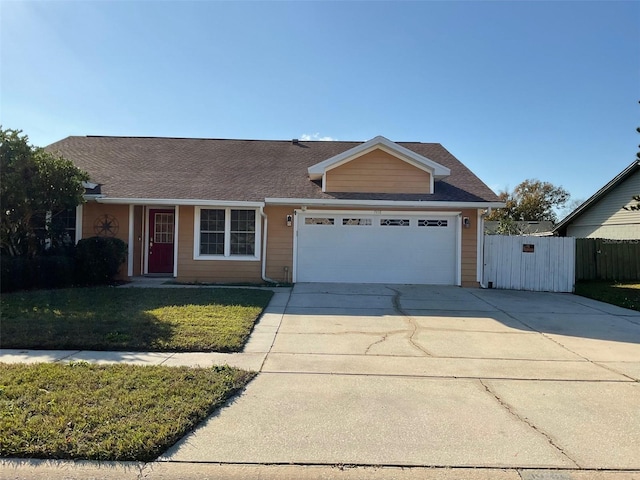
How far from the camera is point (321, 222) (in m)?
12.6

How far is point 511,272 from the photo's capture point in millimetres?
12531

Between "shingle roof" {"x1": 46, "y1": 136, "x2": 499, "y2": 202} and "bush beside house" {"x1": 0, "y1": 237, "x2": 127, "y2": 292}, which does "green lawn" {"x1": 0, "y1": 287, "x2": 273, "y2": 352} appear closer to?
"bush beside house" {"x1": 0, "y1": 237, "x2": 127, "y2": 292}

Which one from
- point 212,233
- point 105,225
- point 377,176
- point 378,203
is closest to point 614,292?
point 378,203

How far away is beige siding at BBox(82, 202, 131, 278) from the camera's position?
12.2m

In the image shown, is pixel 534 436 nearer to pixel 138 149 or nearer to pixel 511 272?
pixel 511 272

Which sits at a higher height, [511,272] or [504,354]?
[511,272]

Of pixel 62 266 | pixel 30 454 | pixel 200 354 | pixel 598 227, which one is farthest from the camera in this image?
pixel 598 227

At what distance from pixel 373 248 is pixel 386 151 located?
310cm

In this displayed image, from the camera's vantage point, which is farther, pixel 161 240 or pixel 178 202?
pixel 161 240

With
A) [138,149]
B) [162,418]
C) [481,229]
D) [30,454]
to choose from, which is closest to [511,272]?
[481,229]

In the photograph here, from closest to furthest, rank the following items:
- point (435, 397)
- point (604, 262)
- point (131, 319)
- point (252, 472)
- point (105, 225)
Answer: point (252, 472) → point (435, 397) → point (131, 319) → point (105, 225) → point (604, 262)

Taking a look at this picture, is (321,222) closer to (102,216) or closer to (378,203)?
(378,203)

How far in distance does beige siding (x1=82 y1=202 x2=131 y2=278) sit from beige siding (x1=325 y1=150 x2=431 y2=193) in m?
6.20

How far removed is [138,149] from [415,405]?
49.5ft
